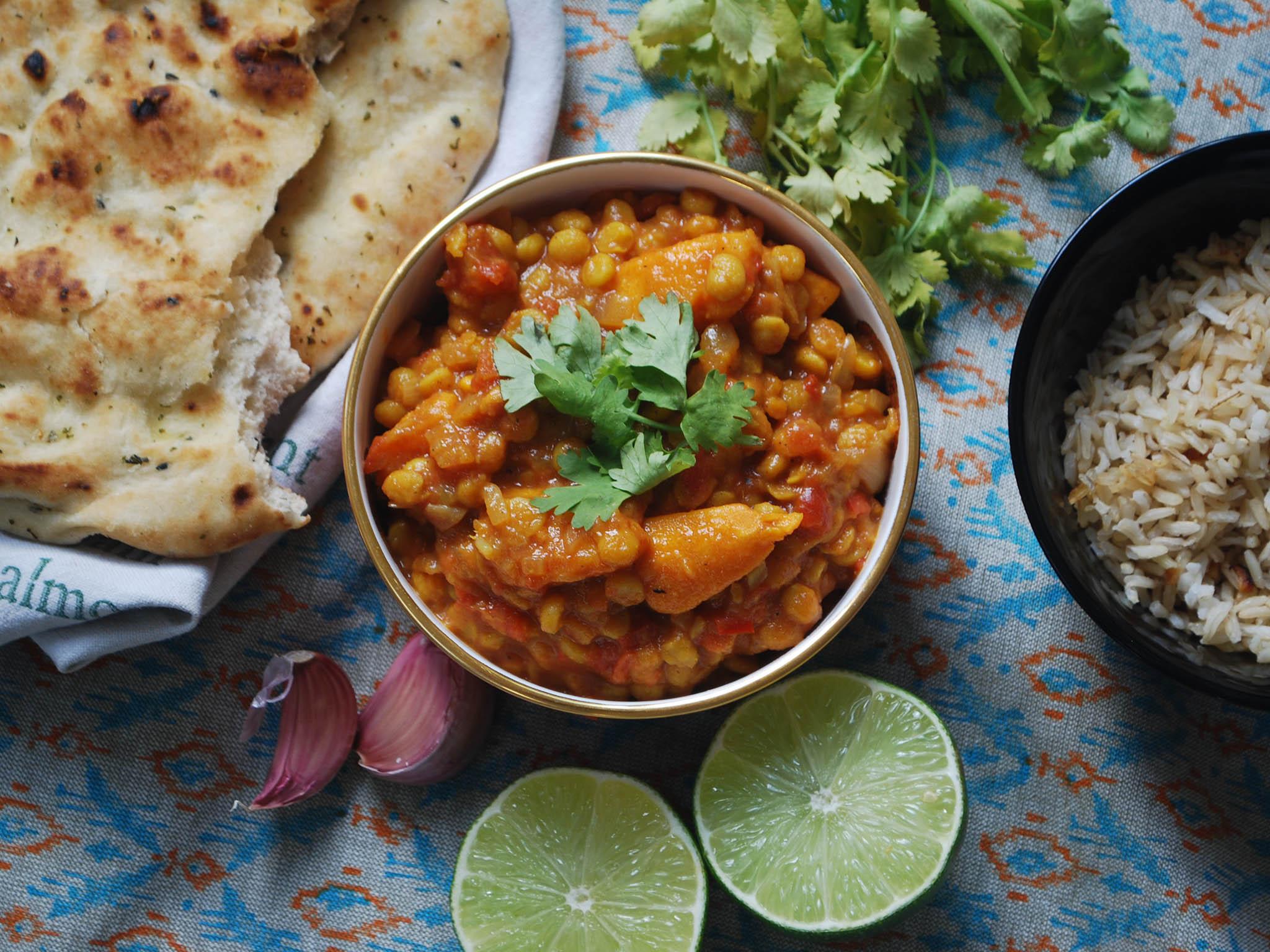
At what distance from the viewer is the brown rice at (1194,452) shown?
111 inches

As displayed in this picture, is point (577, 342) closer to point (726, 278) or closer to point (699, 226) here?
point (726, 278)

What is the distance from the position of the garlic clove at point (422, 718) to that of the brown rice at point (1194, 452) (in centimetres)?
195

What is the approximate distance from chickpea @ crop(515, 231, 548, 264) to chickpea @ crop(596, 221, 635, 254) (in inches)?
6.6

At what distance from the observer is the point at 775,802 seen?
3143mm

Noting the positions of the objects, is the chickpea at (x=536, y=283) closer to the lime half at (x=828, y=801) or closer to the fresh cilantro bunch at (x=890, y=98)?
the fresh cilantro bunch at (x=890, y=98)

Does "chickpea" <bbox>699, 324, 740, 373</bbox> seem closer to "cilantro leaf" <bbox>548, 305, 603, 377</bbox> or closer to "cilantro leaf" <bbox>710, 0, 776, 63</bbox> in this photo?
"cilantro leaf" <bbox>548, 305, 603, 377</bbox>

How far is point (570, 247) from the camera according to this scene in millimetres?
2730

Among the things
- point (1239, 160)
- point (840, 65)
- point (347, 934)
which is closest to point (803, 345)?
point (840, 65)

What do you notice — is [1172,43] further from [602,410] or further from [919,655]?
[602,410]

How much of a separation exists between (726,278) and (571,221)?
56cm

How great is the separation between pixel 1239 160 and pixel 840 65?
46.4 inches

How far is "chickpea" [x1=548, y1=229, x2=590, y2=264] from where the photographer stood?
2.73 m

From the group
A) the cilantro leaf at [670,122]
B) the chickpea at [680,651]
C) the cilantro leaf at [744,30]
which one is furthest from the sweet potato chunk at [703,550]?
the cilantro leaf at [744,30]

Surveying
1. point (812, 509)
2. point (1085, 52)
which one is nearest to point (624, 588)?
point (812, 509)
